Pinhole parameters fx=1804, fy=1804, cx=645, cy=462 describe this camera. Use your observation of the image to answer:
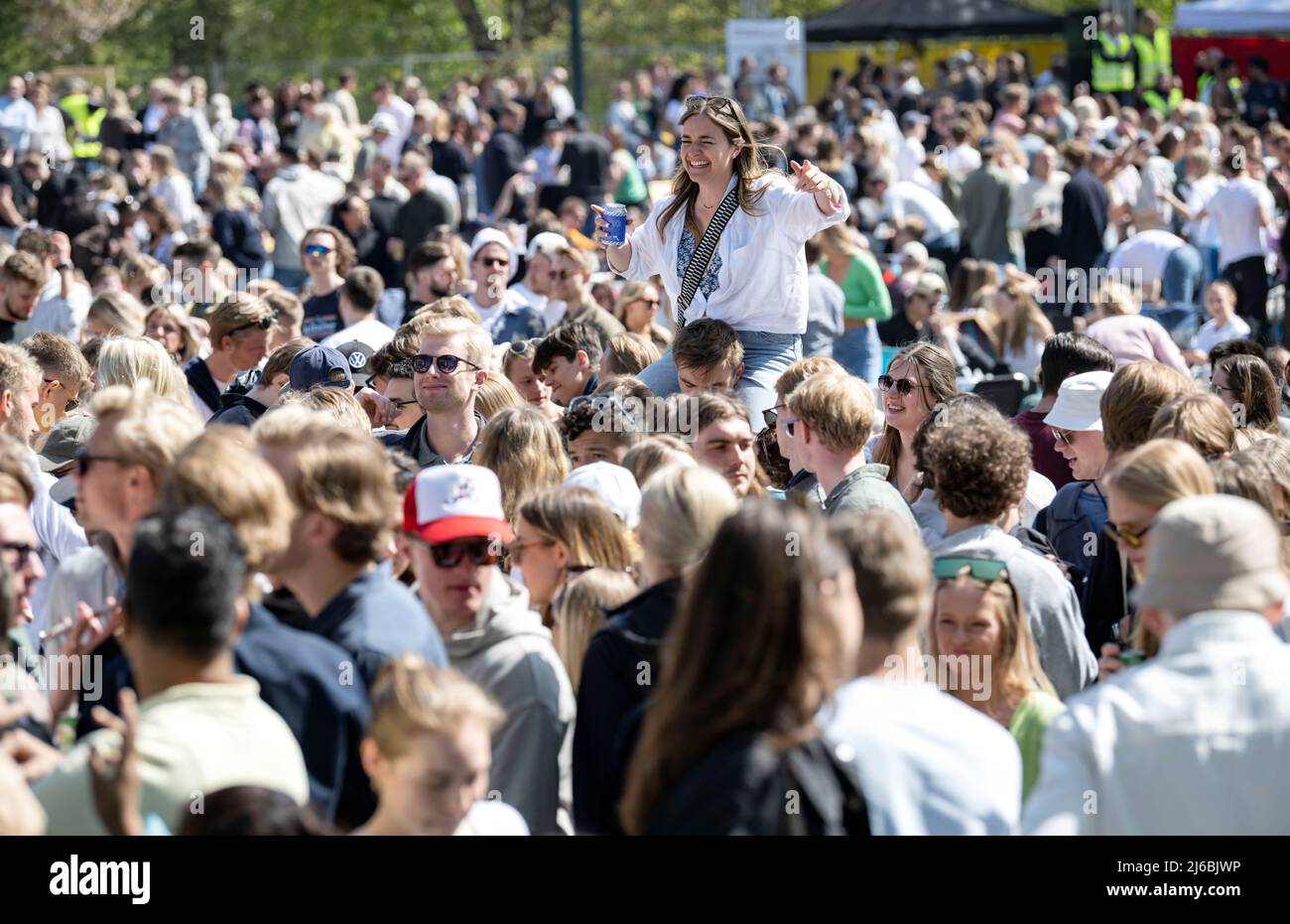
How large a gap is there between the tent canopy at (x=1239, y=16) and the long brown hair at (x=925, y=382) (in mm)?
19139

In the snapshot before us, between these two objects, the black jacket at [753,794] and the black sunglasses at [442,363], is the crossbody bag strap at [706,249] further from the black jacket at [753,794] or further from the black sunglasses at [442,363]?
the black jacket at [753,794]

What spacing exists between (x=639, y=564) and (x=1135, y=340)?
474 cm

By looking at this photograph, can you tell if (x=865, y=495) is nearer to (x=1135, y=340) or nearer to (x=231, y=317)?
(x=231, y=317)

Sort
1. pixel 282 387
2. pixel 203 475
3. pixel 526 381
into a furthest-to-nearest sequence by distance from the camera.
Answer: pixel 526 381
pixel 282 387
pixel 203 475

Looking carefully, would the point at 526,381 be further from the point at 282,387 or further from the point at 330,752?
the point at 330,752

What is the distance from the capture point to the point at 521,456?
546 cm

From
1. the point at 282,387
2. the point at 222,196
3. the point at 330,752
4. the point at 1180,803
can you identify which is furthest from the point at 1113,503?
the point at 222,196

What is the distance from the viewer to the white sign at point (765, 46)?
26.9m

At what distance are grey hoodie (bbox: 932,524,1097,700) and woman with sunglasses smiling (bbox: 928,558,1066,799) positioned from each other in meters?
0.36

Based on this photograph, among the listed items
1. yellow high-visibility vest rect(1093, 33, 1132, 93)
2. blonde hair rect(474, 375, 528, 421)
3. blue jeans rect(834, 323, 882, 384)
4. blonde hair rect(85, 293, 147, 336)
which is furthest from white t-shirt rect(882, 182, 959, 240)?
blonde hair rect(474, 375, 528, 421)

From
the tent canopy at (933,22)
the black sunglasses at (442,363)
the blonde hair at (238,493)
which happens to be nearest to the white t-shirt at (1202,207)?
the tent canopy at (933,22)

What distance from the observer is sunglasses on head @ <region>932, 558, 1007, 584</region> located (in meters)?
4.18
